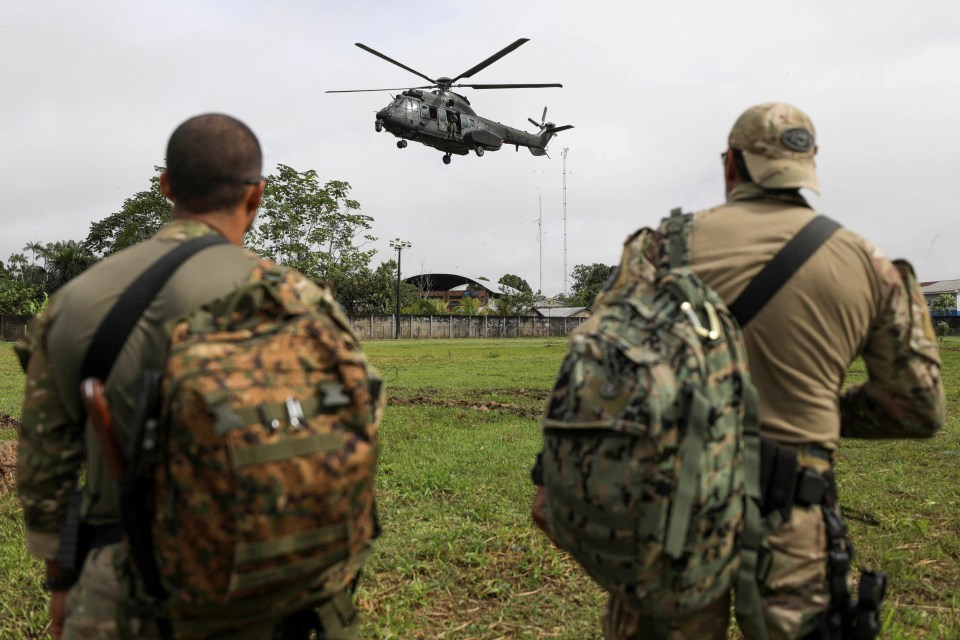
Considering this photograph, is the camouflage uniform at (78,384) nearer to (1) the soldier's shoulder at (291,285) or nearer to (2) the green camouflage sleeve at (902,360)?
(1) the soldier's shoulder at (291,285)

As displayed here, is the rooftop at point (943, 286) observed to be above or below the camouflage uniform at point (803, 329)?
above

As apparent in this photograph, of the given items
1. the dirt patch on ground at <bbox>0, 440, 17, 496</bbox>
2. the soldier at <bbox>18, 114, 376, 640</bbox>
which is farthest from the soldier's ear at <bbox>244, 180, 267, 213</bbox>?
the dirt patch on ground at <bbox>0, 440, 17, 496</bbox>

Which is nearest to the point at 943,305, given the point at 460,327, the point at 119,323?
the point at 460,327

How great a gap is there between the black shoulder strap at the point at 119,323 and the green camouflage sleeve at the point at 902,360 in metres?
1.86

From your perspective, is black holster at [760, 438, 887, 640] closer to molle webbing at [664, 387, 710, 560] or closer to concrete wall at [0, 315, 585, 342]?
molle webbing at [664, 387, 710, 560]

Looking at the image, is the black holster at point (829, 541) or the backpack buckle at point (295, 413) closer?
the backpack buckle at point (295, 413)

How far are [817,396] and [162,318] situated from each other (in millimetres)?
1685

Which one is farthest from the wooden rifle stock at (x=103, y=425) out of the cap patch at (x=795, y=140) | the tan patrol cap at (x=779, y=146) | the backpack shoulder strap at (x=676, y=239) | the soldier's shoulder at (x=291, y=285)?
the cap patch at (x=795, y=140)

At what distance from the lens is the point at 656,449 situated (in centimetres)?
185

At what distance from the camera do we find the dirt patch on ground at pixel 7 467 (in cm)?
609

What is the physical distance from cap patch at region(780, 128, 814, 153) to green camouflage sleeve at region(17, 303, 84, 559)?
6.49ft

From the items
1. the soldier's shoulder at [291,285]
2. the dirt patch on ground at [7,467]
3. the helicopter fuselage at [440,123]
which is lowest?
the dirt patch on ground at [7,467]

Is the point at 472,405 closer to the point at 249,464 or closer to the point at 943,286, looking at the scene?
the point at 249,464

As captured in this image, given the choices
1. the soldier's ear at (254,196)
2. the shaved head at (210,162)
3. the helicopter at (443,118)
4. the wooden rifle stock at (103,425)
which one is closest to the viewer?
the wooden rifle stock at (103,425)
